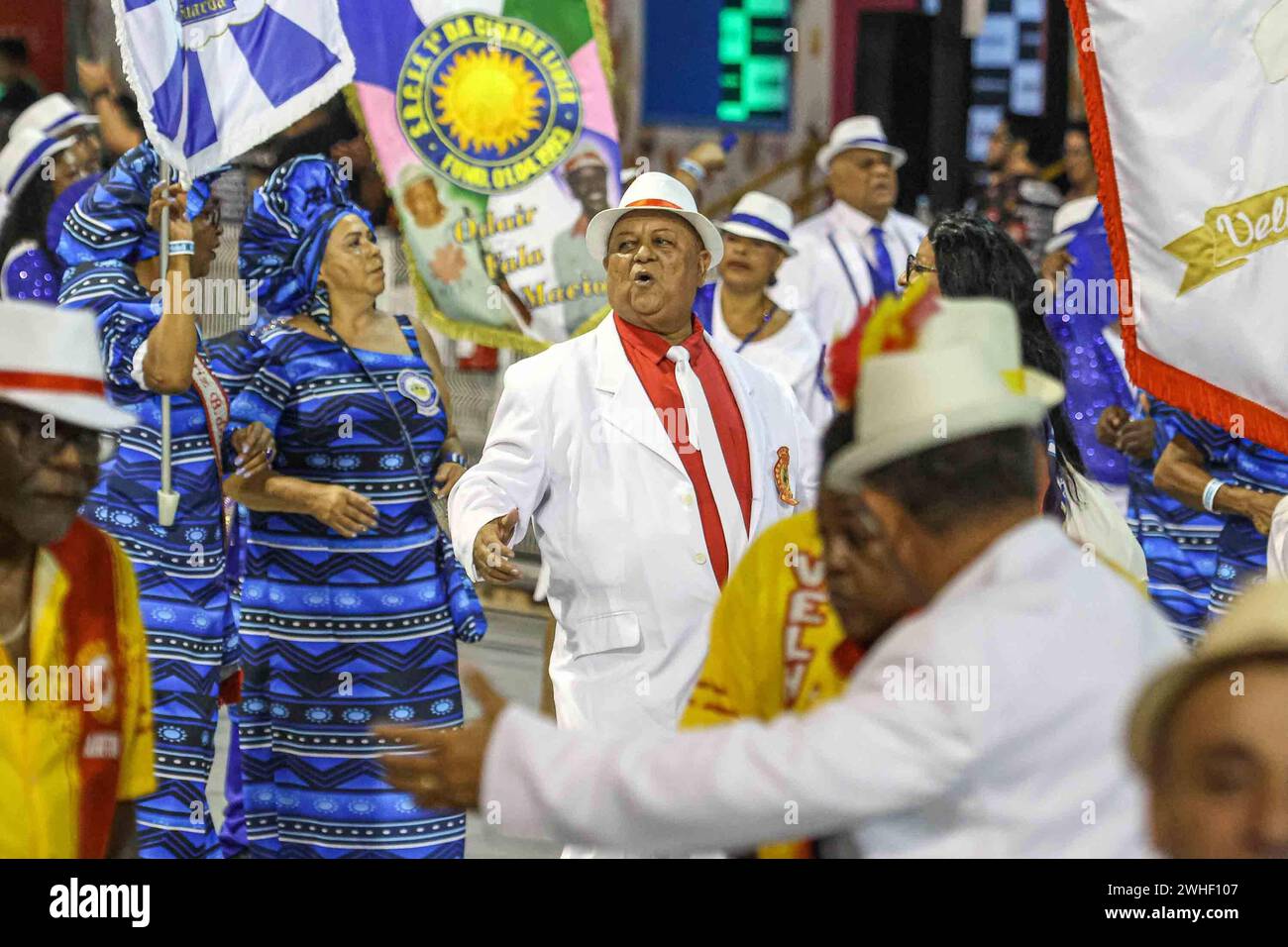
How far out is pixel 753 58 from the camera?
1105 cm

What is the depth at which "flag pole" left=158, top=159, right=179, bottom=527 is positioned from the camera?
5191 millimetres

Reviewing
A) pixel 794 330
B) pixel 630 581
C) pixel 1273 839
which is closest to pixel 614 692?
pixel 630 581

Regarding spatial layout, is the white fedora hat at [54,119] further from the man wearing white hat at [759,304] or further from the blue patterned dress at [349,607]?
the man wearing white hat at [759,304]

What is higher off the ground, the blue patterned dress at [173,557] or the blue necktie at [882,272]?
the blue necktie at [882,272]

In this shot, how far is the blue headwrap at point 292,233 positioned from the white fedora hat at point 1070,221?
3.64 meters

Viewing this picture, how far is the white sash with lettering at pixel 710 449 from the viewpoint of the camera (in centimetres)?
475

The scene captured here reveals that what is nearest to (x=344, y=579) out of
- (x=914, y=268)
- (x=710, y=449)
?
(x=710, y=449)

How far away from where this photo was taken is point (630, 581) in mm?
4668

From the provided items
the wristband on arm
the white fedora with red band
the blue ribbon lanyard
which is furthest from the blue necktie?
the white fedora with red band

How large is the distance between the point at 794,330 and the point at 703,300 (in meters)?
0.48

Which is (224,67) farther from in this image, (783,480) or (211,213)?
(783,480)

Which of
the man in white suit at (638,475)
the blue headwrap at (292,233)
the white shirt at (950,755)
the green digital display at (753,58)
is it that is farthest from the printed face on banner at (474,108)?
the green digital display at (753,58)

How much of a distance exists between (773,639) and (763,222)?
17.3 ft
